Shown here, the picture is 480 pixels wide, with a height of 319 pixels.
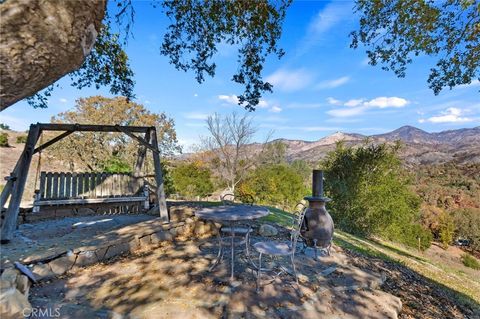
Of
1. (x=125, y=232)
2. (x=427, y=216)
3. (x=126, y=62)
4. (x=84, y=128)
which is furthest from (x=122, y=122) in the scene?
(x=427, y=216)

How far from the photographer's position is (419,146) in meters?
59.0

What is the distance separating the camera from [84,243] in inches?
168

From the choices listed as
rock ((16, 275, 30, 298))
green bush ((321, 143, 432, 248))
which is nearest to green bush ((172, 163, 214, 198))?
green bush ((321, 143, 432, 248))

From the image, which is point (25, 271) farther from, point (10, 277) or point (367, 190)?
point (367, 190)

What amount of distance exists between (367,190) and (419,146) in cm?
→ 5817

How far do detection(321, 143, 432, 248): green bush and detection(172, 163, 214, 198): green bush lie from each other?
32.4 ft

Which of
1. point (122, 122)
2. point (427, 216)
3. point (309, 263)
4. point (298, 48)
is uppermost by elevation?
point (298, 48)

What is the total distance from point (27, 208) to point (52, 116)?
10799mm

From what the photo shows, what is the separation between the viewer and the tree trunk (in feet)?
5.12

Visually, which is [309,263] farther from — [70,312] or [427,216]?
[427,216]

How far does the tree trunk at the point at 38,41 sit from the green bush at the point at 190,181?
17.5 m

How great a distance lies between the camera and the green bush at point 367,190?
38.5ft

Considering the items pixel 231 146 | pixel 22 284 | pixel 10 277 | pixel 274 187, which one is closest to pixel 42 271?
pixel 22 284
